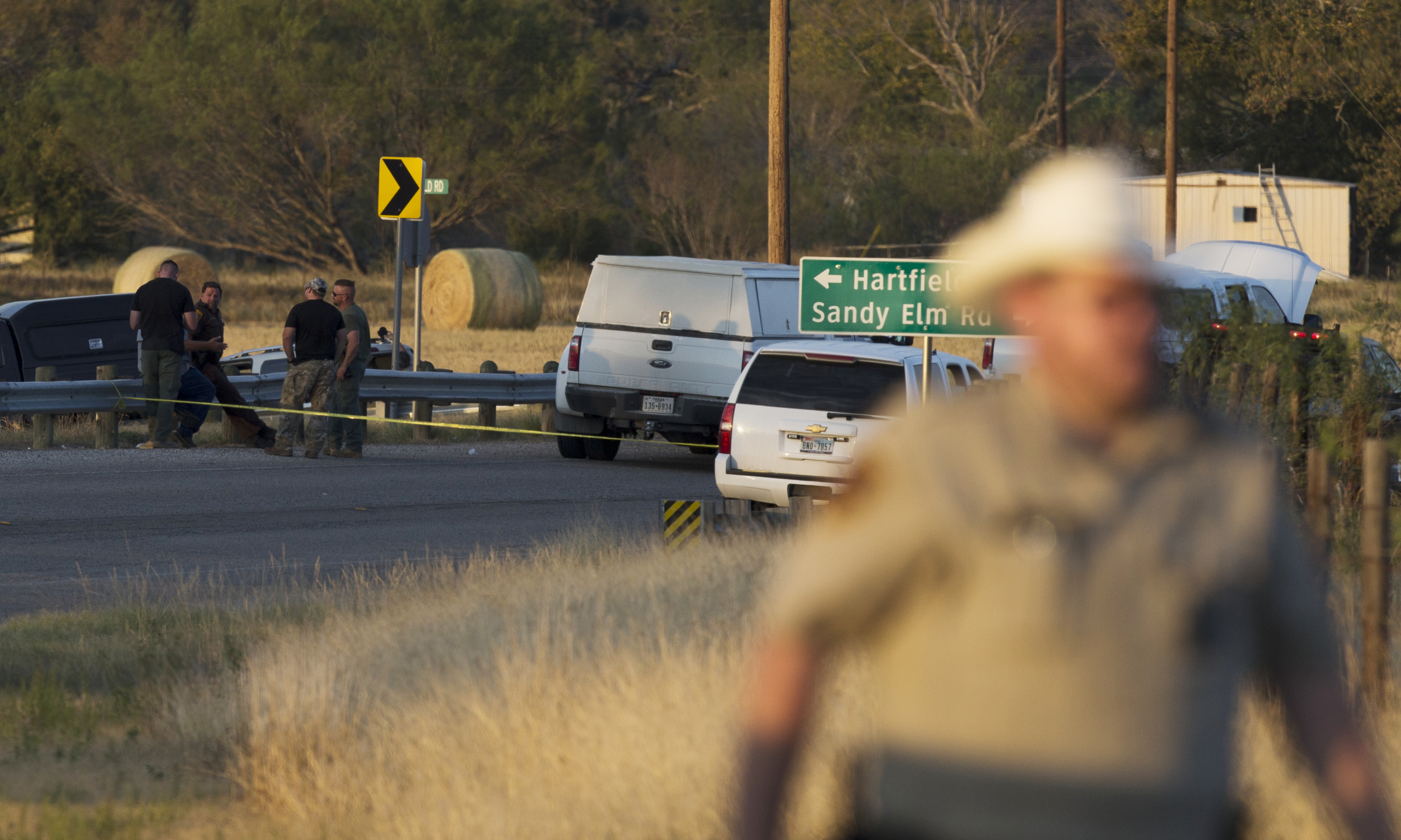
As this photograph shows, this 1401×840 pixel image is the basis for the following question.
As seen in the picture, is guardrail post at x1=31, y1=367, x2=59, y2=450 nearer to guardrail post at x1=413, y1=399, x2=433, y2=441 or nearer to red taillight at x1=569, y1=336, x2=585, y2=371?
guardrail post at x1=413, y1=399, x2=433, y2=441

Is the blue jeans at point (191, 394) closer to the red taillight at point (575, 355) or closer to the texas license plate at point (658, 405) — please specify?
the red taillight at point (575, 355)

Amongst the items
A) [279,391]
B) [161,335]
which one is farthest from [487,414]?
[161,335]

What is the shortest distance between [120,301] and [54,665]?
12745 millimetres

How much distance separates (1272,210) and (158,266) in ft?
115

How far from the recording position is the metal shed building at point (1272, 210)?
54875 mm

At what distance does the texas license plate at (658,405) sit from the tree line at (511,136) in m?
42.2

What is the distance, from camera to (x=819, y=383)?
43.0ft

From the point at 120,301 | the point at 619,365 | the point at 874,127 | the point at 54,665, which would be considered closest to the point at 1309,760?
the point at 54,665

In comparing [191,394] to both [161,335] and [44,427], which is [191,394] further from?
[44,427]

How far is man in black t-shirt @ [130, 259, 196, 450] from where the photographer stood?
16.8m

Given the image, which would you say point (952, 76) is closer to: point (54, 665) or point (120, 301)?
point (120, 301)

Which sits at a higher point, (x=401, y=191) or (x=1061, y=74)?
(x=1061, y=74)

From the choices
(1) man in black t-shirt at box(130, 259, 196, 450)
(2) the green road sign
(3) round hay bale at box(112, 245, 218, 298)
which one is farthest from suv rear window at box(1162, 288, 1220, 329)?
(3) round hay bale at box(112, 245, 218, 298)

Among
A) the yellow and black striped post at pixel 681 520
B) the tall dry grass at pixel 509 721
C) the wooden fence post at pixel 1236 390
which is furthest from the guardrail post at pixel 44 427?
the wooden fence post at pixel 1236 390
